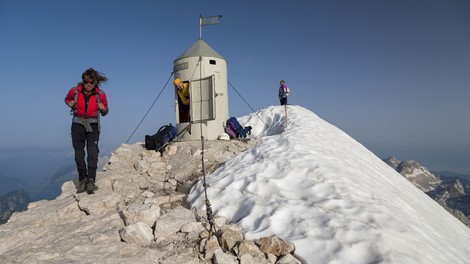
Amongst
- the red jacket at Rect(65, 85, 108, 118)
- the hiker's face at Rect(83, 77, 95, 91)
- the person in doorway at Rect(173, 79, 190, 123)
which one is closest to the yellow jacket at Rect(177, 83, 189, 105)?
the person in doorway at Rect(173, 79, 190, 123)

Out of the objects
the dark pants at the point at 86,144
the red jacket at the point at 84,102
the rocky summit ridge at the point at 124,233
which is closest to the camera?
the rocky summit ridge at the point at 124,233

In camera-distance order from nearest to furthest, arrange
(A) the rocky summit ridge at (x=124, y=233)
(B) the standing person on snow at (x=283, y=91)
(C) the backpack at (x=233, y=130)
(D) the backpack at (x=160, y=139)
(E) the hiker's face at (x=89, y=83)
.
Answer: (A) the rocky summit ridge at (x=124, y=233), (E) the hiker's face at (x=89, y=83), (D) the backpack at (x=160, y=139), (C) the backpack at (x=233, y=130), (B) the standing person on snow at (x=283, y=91)

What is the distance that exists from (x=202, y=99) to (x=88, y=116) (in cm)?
573

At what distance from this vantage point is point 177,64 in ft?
40.1

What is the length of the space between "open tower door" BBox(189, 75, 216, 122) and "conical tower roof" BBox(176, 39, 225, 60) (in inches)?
44.6

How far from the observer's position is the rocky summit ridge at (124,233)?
432cm

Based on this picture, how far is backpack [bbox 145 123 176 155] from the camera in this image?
1124cm

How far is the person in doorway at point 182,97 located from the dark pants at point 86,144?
5352mm

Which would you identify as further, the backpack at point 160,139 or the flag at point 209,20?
the flag at point 209,20

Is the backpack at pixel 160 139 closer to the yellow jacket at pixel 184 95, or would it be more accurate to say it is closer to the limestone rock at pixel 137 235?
the yellow jacket at pixel 184 95

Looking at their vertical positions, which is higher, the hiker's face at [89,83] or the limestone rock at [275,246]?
the hiker's face at [89,83]

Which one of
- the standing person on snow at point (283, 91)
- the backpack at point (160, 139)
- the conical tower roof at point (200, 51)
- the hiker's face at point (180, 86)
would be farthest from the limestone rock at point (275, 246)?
the standing person on snow at point (283, 91)

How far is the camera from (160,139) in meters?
11.3

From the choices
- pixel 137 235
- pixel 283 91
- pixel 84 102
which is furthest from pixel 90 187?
pixel 283 91
